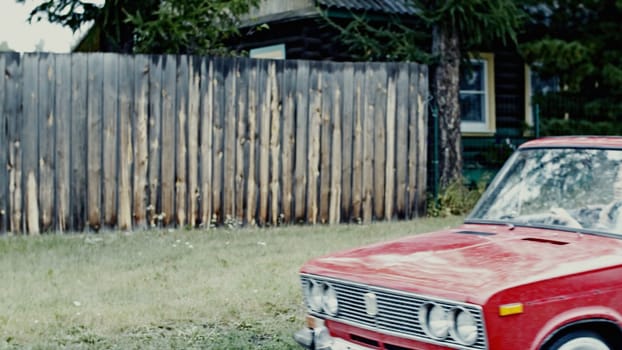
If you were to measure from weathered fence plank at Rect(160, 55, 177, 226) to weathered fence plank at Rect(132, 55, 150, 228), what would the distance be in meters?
0.21

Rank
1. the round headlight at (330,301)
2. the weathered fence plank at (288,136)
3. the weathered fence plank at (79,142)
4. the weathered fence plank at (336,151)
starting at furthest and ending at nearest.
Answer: the weathered fence plank at (336,151) < the weathered fence plank at (288,136) < the weathered fence plank at (79,142) < the round headlight at (330,301)

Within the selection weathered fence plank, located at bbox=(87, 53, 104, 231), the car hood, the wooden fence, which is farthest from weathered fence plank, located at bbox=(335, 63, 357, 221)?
the car hood

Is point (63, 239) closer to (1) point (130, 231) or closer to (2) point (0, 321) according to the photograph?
(1) point (130, 231)

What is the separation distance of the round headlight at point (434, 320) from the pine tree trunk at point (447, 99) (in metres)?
9.75

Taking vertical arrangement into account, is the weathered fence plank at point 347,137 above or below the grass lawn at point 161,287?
above

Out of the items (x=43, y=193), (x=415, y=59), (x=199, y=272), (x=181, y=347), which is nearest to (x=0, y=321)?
(x=181, y=347)

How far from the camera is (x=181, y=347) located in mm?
6711

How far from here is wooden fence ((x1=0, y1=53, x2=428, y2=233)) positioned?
11.4 m

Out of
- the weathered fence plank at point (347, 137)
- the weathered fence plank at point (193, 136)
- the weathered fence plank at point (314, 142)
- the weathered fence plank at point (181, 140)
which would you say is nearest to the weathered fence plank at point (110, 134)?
the weathered fence plank at point (181, 140)

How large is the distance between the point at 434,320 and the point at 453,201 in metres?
9.43

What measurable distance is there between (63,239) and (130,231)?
0.97m

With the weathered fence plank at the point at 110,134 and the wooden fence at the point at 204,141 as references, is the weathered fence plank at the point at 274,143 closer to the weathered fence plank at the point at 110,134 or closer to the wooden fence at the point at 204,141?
the wooden fence at the point at 204,141

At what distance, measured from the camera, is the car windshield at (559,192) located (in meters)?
5.55

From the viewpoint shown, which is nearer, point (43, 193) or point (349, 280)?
point (349, 280)
